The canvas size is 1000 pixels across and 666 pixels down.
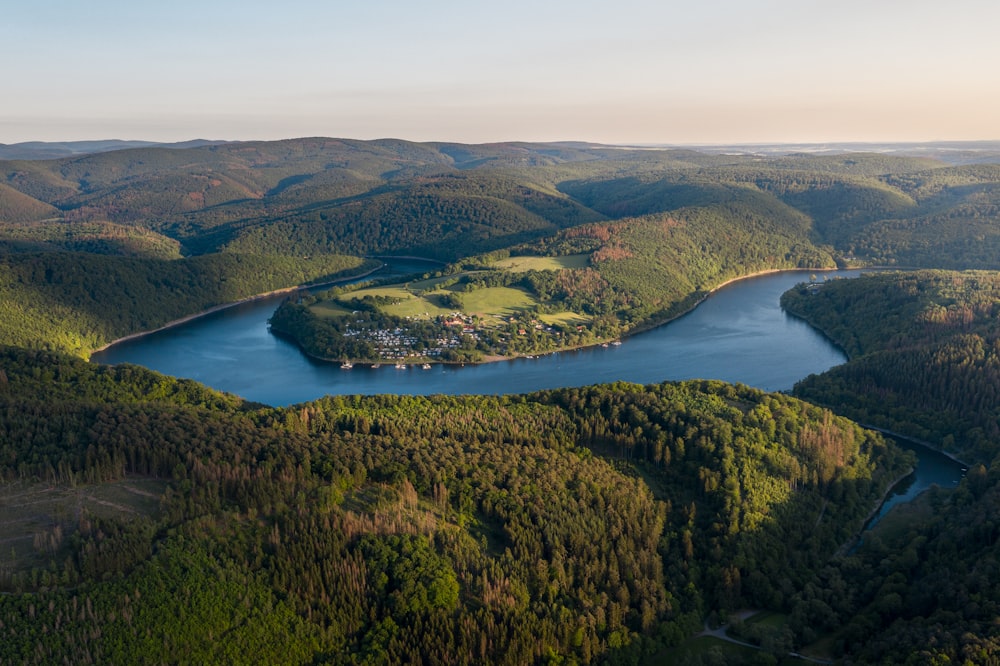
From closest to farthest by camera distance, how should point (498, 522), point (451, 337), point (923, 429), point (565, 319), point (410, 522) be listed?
point (410, 522), point (498, 522), point (923, 429), point (451, 337), point (565, 319)

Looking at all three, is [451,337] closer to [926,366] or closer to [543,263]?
[543,263]

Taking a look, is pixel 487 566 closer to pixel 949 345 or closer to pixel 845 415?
pixel 845 415

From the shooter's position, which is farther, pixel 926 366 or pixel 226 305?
pixel 226 305

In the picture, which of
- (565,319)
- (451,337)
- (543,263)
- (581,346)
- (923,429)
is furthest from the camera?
(543,263)

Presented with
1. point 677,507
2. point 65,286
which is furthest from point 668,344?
point 65,286

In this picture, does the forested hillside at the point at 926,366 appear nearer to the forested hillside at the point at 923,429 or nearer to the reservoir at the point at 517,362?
the forested hillside at the point at 923,429

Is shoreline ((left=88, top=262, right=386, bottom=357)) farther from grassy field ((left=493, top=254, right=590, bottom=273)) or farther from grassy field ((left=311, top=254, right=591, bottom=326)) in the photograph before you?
grassy field ((left=493, top=254, right=590, bottom=273))

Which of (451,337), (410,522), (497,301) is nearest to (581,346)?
(451,337)
